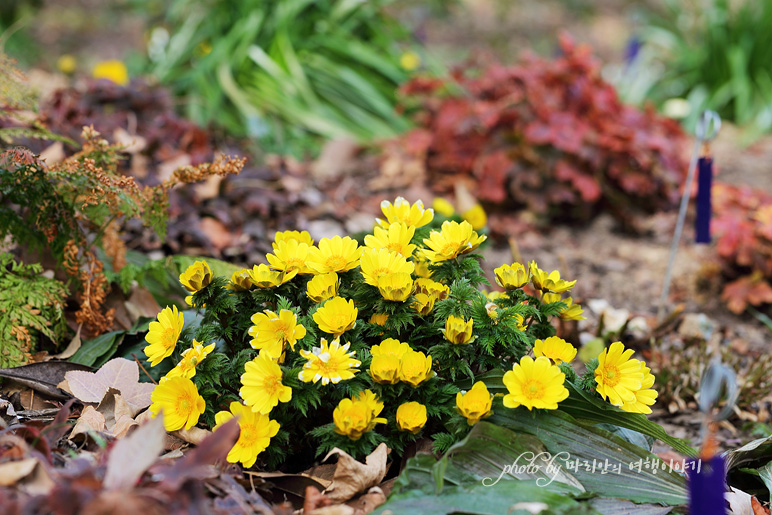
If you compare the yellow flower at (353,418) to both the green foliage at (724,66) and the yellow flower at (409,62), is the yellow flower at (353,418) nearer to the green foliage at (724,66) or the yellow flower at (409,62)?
the yellow flower at (409,62)

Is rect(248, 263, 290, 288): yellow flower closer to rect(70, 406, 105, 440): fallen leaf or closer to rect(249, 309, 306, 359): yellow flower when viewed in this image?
rect(249, 309, 306, 359): yellow flower

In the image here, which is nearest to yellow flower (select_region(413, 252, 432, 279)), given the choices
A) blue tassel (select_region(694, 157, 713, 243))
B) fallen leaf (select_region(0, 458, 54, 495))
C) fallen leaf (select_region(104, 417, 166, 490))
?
fallen leaf (select_region(104, 417, 166, 490))

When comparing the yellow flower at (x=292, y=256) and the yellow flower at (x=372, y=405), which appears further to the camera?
the yellow flower at (x=292, y=256)

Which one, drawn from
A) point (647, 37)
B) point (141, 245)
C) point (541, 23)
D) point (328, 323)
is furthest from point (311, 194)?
point (541, 23)

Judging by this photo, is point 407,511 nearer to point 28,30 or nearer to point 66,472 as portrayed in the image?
point 66,472

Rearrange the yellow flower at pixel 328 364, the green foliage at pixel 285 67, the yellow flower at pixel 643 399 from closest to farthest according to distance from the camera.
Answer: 1. the yellow flower at pixel 328 364
2. the yellow flower at pixel 643 399
3. the green foliage at pixel 285 67

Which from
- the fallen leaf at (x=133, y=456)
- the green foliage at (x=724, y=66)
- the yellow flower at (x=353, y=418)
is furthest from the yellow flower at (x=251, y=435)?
the green foliage at (x=724, y=66)

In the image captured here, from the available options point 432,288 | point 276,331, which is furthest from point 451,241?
point 276,331

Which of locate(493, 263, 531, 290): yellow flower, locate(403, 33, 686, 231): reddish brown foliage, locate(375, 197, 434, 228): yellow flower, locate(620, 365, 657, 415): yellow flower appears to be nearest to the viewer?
locate(620, 365, 657, 415): yellow flower
